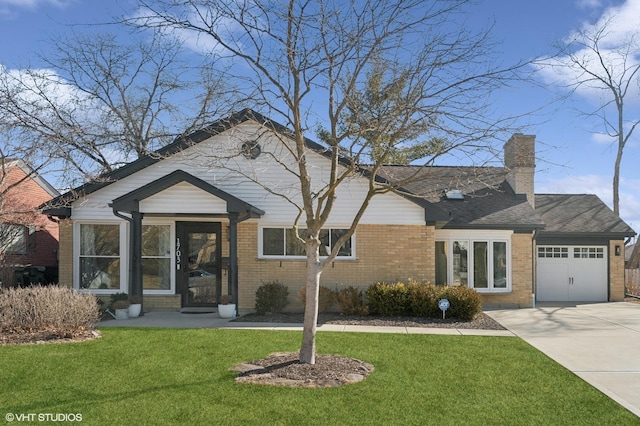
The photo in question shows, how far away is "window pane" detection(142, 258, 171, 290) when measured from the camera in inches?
647

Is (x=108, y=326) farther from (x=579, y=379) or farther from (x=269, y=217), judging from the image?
(x=579, y=379)

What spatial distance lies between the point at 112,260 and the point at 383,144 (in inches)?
367

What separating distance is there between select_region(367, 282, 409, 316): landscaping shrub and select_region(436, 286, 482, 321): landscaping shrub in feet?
2.93

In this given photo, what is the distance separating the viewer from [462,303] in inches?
567

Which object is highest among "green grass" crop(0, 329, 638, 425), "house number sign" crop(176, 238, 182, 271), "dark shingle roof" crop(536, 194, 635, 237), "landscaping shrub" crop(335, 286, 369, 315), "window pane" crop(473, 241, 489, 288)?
"dark shingle roof" crop(536, 194, 635, 237)

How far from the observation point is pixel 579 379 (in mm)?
8375

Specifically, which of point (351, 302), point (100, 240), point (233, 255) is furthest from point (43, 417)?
point (100, 240)

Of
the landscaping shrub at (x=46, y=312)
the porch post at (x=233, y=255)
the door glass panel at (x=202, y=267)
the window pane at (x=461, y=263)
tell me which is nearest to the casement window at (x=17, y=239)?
the door glass panel at (x=202, y=267)

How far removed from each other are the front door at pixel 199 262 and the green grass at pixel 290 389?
5.61 meters

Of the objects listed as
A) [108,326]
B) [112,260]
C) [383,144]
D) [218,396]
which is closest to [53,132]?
[112,260]

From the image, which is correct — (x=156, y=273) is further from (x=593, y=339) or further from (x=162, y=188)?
(x=593, y=339)

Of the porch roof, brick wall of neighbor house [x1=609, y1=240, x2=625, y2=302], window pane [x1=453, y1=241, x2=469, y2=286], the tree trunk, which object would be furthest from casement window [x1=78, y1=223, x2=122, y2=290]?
brick wall of neighbor house [x1=609, y1=240, x2=625, y2=302]

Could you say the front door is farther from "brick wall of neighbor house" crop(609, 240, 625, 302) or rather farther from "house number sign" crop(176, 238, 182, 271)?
"brick wall of neighbor house" crop(609, 240, 625, 302)

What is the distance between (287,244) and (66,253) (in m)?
6.02
